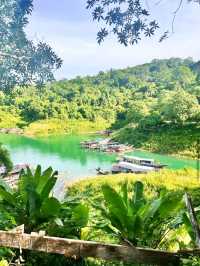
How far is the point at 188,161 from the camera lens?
1067 inches

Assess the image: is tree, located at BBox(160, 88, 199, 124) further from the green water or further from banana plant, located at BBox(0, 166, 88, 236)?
banana plant, located at BBox(0, 166, 88, 236)

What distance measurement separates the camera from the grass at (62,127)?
138 ft

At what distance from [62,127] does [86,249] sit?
41664mm

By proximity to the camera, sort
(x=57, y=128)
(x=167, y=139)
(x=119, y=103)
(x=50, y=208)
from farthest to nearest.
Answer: (x=119, y=103) → (x=57, y=128) → (x=167, y=139) → (x=50, y=208)

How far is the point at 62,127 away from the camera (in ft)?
144

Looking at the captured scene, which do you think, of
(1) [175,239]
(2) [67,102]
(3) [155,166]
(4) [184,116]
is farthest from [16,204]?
(2) [67,102]

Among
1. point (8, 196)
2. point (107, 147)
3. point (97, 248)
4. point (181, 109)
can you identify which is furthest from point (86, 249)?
point (181, 109)

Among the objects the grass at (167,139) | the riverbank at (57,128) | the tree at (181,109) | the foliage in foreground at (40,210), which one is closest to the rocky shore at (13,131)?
the riverbank at (57,128)

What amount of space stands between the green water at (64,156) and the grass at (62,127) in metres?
2.57

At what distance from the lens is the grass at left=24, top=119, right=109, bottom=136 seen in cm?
4219

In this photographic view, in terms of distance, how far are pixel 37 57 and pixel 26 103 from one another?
40.8 metres

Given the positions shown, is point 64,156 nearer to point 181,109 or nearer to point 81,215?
point 181,109

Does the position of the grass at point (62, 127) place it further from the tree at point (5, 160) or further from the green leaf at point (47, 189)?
the green leaf at point (47, 189)

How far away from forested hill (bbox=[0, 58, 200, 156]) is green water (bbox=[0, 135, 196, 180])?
11.8 feet
